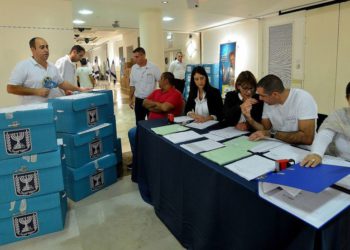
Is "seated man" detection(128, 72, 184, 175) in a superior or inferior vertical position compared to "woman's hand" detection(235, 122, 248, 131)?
superior

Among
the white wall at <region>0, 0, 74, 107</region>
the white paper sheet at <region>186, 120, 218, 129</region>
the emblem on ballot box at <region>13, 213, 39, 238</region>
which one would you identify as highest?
the white wall at <region>0, 0, 74, 107</region>

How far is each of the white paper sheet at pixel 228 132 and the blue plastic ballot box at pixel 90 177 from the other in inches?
52.3

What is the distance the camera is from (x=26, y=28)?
416cm

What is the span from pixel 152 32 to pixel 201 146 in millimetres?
4343

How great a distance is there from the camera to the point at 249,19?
7.48 meters

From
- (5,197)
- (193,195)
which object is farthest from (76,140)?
(193,195)

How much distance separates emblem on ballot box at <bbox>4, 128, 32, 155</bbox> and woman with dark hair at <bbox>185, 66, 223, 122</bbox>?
58.5 inches

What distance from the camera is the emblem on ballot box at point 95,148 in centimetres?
277

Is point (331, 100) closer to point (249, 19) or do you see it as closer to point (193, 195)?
Result: point (249, 19)

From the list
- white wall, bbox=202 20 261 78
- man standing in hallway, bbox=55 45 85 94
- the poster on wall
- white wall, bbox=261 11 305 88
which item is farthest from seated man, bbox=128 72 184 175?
the poster on wall

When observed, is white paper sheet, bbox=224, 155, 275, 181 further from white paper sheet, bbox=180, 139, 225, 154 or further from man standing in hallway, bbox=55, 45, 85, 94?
man standing in hallway, bbox=55, 45, 85, 94

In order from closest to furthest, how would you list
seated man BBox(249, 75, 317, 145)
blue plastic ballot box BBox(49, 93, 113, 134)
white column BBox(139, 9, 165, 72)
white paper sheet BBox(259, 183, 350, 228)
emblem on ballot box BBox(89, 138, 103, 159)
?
white paper sheet BBox(259, 183, 350, 228), seated man BBox(249, 75, 317, 145), blue plastic ballot box BBox(49, 93, 113, 134), emblem on ballot box BBox(89, 138, 103, 159), white column BBox(139, 9, 165, 72)

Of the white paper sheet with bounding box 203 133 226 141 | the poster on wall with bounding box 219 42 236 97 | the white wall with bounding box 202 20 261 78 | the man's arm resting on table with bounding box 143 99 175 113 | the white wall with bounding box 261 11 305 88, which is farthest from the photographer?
the poster on wall with bounding box 219 42 236 97

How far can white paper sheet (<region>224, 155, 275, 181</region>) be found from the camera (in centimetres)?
133
